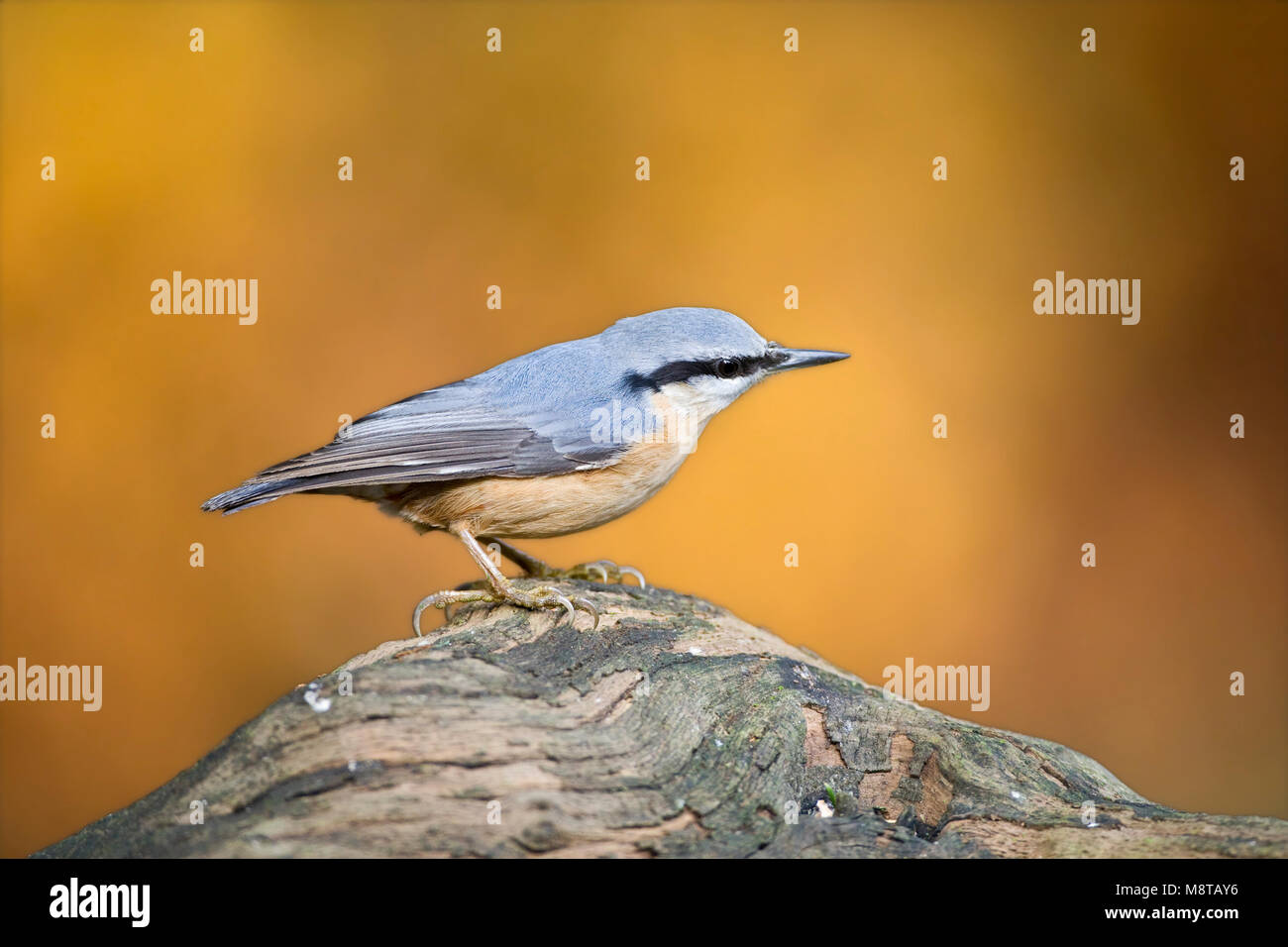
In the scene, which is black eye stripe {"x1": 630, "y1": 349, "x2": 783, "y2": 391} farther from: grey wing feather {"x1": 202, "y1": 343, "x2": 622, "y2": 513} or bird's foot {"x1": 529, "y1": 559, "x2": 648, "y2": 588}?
bird's foot {"x1": 529, "y1": 559, "x2": 648, "y2": 588}

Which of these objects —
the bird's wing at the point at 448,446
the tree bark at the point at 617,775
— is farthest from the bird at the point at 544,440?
the tree bark at the point at 617,775

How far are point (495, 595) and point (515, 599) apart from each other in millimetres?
125

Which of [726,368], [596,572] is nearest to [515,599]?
[596,572]

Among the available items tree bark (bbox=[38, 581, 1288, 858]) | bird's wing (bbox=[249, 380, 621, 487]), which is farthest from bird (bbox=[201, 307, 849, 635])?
tree bark (bbox=[38, 581, 1288, 858])

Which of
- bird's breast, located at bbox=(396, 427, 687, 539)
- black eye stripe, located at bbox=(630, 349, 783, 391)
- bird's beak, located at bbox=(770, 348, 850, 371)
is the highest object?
bird's beak, located at bbox=(770, 348, 850, 371)

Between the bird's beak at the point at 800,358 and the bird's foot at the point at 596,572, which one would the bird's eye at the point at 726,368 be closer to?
the bird's beak at the point at 800,358

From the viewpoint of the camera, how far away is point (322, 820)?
2.02m

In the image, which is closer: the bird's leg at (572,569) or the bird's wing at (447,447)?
the bird's wing at (447,447)

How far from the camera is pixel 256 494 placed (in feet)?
10.0

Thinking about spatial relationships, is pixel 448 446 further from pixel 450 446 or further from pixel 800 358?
pixel 800 358

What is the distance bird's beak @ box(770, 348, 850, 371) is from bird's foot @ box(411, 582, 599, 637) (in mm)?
1115

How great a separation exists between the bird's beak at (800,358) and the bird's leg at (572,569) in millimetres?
906

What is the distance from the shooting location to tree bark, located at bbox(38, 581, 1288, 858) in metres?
2.06

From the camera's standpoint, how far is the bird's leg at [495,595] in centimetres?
303
